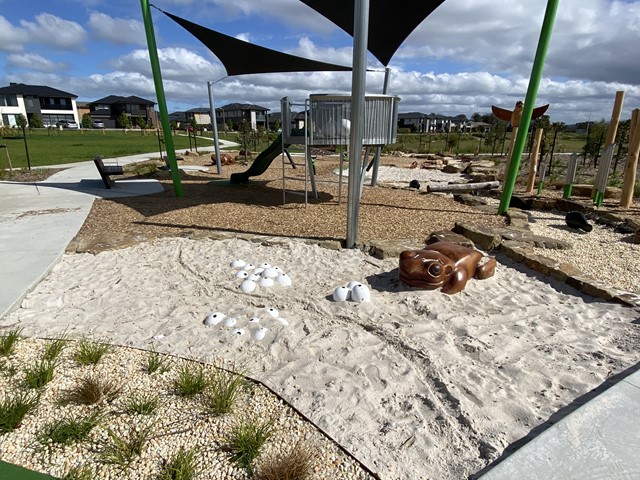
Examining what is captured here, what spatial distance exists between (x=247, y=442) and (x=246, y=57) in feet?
33.0

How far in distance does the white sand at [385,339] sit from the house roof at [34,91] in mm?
87710

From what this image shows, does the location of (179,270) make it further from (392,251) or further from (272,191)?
(272,191)

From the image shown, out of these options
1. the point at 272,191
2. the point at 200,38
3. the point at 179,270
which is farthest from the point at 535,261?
the point at 200,38

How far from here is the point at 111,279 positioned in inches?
176

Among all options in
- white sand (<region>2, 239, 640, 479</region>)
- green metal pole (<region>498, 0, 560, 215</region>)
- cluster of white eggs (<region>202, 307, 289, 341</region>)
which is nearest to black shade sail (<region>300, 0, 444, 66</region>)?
green metal pole (<region>498, 0, 560, 215</region>)

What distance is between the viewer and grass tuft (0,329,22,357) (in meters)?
2.96

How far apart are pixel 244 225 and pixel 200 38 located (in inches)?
209

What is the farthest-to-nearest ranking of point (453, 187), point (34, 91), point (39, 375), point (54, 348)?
point (34, 91) → point (453, 187) → point (54, 348) → point (39, 375)

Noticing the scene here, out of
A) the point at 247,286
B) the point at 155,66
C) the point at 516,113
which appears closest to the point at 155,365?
the point at 247,286

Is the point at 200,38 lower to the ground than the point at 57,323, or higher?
higher

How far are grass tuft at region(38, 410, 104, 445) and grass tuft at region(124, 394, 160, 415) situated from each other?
174mm

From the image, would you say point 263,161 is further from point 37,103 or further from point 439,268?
point 37,103

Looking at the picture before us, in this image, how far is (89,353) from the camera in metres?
2.91

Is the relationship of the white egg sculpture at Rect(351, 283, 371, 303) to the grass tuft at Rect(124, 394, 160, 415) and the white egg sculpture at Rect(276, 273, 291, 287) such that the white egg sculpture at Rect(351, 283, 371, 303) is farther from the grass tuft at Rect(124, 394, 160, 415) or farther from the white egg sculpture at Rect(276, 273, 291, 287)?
the grass tuft at Rect(124, 394, 160, 415)
